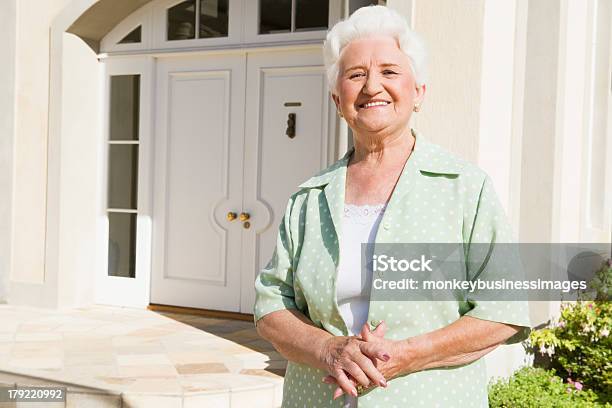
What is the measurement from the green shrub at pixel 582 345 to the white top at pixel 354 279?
2.89 meters

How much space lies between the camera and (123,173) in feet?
22.4

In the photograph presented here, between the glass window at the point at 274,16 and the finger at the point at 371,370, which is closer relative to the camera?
the finger at the point at 371,370

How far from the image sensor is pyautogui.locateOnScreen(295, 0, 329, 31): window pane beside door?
5.85 metres

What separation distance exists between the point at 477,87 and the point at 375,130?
210 centimetres

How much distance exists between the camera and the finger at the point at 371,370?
62.9 inches

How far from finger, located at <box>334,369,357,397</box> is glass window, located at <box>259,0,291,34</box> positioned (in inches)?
186

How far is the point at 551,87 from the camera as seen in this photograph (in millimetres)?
4508

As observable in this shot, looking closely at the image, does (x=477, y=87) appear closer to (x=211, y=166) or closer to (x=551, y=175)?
(x=551, y=175)

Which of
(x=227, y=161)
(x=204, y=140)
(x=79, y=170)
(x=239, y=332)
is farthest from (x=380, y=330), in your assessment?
(x=79, y=170)

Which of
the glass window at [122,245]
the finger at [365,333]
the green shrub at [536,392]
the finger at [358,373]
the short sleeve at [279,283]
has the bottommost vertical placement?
the green shrub at [536,392]

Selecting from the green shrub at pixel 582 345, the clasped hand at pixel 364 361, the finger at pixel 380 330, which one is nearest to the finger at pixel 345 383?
the clasped hand at pixel 364 361

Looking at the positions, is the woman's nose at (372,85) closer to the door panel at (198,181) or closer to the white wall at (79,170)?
the door panel at (198,181)

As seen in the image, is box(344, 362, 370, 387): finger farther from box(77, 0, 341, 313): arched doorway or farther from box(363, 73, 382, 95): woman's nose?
box(77, 0, 341, 313): arched doorway

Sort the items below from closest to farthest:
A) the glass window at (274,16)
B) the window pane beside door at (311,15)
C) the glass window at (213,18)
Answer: the window pane beside door at (311,15)
the glass window at (274,16)
the glass window at (213,18)
